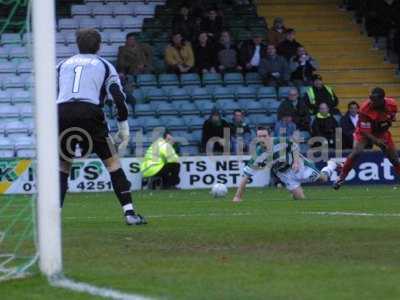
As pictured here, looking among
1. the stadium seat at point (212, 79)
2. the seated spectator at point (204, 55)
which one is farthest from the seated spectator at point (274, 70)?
the seated spectator at point (204, 55)

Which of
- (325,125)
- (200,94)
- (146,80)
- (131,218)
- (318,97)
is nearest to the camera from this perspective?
(131,218)

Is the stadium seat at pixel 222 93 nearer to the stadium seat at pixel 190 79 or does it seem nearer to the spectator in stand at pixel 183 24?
the stadium seat at pixel 190 79

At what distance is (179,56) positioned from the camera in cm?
2912

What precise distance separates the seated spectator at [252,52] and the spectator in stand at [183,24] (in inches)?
53.7

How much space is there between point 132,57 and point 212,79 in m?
2.34

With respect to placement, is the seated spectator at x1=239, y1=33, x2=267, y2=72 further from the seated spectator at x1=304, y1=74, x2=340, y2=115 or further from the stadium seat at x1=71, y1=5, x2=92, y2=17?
the stadium seat at x1=71, y1=5, x2=92, y2=17

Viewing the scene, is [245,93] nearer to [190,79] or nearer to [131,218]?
[190,79]

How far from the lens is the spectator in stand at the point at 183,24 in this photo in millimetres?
29500

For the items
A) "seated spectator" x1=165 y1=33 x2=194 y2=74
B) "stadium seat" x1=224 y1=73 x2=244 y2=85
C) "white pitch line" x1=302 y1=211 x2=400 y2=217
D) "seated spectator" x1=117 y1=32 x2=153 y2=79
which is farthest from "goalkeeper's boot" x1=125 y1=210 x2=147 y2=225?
"stadium seat" x1=224 y1=73 x2=244 y2=85

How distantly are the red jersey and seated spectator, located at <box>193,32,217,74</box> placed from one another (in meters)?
8.63

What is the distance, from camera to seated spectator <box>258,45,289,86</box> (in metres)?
29.3

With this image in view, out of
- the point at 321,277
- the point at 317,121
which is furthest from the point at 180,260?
the point at 317,121

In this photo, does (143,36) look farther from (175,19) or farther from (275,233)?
(275,233)

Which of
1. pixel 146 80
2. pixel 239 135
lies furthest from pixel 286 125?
pixel 146 80
